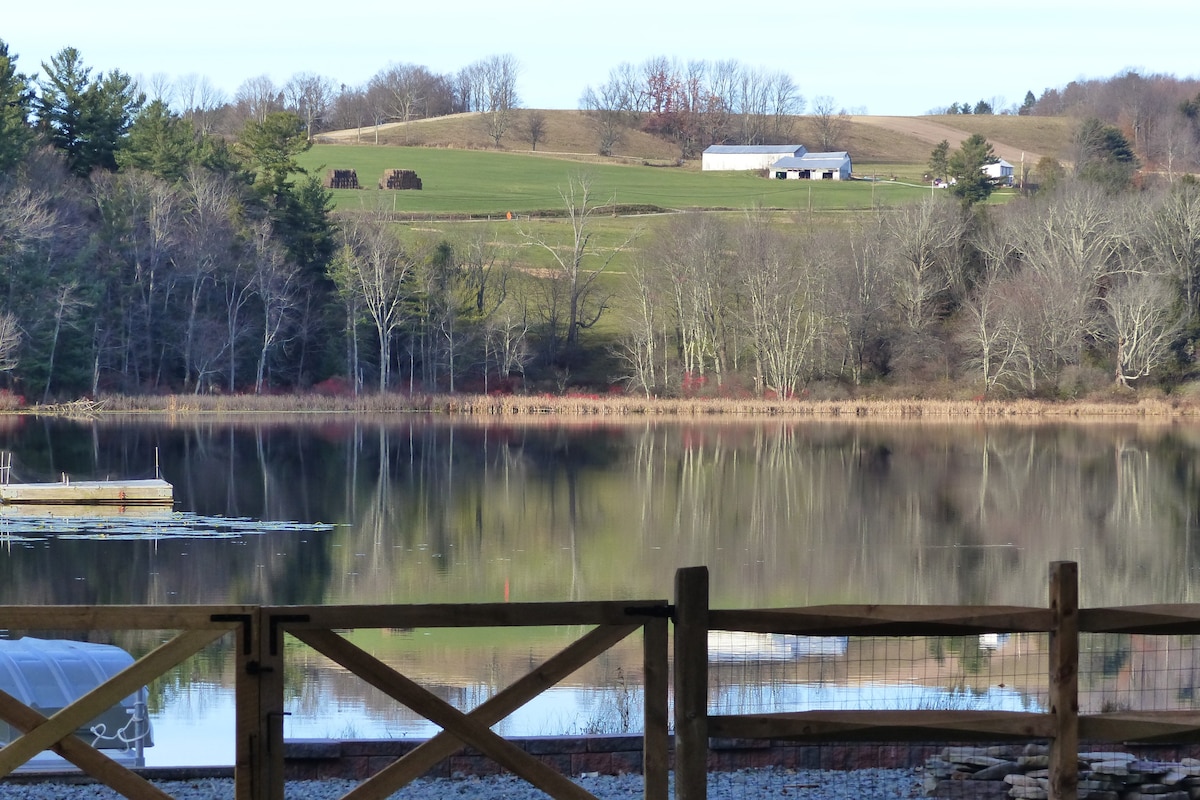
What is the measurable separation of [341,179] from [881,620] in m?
86.5

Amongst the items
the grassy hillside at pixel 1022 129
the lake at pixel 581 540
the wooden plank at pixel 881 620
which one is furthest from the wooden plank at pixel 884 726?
the grassy hillside at pixel 1022 129

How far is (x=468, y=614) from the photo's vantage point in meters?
4.76

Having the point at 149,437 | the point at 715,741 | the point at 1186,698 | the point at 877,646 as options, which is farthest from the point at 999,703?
the point at 149,437

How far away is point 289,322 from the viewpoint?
58812mm

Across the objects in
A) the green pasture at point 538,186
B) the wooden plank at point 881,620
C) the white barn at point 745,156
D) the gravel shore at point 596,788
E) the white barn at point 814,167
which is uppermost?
the white barn at point 745,156

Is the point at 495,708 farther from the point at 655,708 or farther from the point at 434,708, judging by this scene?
the point at 655,708

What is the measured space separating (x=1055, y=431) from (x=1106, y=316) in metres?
13.9

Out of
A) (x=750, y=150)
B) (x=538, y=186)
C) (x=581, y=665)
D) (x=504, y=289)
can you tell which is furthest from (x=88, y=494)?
(x=750, y=150)

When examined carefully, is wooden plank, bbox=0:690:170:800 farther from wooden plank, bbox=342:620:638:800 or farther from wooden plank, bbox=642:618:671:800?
wooden plank, bbox=642:618:671:800

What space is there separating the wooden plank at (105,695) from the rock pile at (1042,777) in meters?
3.95

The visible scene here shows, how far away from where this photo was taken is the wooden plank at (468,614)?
4.70 metres

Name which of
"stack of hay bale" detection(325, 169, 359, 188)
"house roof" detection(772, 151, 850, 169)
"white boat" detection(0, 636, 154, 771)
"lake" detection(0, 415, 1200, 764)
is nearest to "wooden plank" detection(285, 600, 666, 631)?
"white boat" detection(0, 636, 154, 771)

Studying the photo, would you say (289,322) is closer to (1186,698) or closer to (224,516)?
(224,516)

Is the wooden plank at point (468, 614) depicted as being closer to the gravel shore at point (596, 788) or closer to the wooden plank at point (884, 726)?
the wooden plank at point (884, 726)
